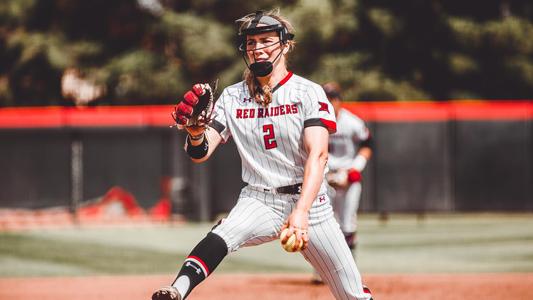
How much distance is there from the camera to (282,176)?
17.1 ft

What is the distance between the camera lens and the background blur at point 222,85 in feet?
60.4

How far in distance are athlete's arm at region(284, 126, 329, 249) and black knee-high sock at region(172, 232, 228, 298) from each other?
427mm

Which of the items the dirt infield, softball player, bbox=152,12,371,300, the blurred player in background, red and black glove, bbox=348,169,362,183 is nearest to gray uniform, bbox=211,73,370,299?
softball player, bbox=152,12,371,300

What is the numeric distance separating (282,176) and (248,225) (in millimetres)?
330

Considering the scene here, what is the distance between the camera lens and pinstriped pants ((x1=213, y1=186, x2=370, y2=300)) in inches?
200

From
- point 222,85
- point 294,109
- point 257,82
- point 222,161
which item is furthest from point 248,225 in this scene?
point 222,85

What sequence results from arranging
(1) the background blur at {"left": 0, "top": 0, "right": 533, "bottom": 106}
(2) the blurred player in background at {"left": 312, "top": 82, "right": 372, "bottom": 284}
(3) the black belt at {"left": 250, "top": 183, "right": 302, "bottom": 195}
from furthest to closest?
(1) the background blur at {"left": 0, "top": 0, "right": 533, "bottom": 106}, (2) the blurred player in background at {"left": 312, "top": 82, "right": 372, "bottom": 284}, (3) the black belt at {"left": 250, "top": 183, "right": 302, "bottom": 195}

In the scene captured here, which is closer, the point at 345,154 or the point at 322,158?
the point at 322,158

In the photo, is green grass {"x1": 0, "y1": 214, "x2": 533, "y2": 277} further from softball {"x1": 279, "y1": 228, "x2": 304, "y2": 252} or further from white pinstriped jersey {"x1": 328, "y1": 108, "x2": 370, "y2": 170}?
softball {"x1": 279, "y1": 228, "x2": 304, "y2": 252}

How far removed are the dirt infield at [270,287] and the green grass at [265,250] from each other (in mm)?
818

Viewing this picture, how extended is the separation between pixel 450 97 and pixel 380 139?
10.2 m

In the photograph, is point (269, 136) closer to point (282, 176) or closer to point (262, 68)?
point (282, 176)

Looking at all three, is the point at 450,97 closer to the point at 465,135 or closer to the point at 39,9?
the point at 465,135

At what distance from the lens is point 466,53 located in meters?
27.8
